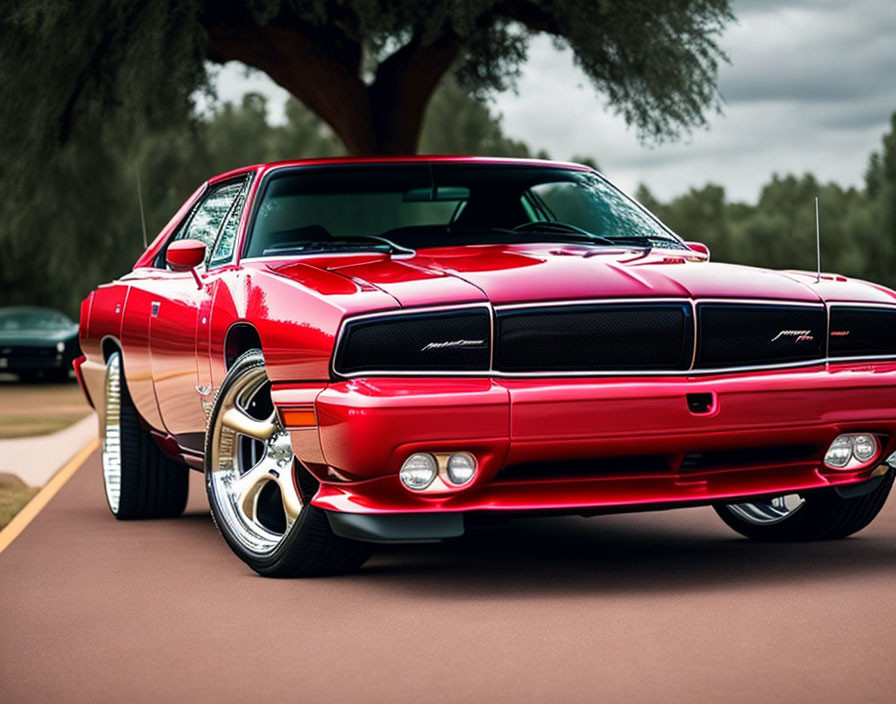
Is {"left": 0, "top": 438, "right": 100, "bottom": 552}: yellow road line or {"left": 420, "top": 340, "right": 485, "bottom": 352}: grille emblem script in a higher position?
{"left": 420, "top": 340, "right": 485, "bottom": 352}: grille emblem script

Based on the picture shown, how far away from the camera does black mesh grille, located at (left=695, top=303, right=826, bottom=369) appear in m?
5.43

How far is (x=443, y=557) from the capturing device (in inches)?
247

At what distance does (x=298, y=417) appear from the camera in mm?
5328

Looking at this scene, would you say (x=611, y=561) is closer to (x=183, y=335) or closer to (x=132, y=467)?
(x=183, y=335)

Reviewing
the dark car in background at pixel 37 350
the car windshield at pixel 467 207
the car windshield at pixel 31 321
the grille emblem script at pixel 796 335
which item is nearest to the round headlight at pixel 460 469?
the grille emblem script at pixel 796 335

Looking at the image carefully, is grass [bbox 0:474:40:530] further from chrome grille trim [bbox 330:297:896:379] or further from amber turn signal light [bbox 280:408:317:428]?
chrome grille trim [bbox 330:297:896:379]

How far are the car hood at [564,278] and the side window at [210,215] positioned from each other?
1169mm

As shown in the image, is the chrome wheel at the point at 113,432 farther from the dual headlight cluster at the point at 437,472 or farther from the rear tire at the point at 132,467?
the dual headlight cluster at the point at 437,472

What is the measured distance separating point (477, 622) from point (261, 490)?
148cm

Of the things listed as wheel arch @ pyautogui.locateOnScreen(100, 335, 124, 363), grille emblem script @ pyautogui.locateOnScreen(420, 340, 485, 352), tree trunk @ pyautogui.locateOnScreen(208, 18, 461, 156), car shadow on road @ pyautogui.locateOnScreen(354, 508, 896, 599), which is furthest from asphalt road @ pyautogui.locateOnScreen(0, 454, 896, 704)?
tree trunk @ pyautogui.locateOnScreen(208, 18, 461, 156)

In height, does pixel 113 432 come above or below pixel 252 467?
below

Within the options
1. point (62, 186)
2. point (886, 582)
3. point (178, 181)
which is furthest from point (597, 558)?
point (178, 181)

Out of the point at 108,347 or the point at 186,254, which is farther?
the point at 108,347

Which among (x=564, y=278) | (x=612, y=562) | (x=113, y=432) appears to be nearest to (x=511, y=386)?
(x=564, y=278)
